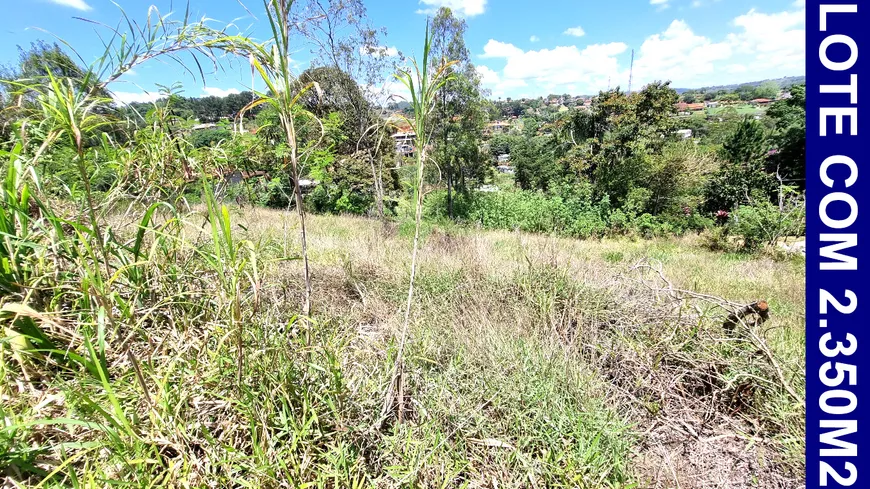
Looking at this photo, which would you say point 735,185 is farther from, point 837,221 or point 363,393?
point 363,393

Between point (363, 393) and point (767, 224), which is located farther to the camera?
point (767, 224)

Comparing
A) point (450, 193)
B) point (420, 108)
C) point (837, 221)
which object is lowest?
point (837, 221)

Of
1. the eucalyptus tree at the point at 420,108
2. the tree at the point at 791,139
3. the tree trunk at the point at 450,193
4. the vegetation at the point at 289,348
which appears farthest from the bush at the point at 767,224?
the tree at the point at 791,139

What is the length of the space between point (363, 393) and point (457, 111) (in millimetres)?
12363

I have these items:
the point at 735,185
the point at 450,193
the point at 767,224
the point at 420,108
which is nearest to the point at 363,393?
the point at 420,108

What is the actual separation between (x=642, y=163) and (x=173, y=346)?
1702cm

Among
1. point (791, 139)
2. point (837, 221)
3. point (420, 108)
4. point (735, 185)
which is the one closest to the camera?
point (420, 108)

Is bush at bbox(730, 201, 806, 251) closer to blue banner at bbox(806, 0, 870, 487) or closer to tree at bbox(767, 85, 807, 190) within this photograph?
blue banner at bbox(806, 0, 870, 487)

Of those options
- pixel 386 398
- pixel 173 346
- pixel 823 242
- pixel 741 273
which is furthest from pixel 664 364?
pixel 741 273

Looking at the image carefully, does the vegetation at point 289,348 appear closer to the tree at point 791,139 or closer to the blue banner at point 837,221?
the blue banner at point 837,221

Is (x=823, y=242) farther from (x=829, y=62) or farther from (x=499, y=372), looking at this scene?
(x=499, y=372)

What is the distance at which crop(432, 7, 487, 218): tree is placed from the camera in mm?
11539

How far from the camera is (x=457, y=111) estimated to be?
41.0ft

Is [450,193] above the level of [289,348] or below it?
above
